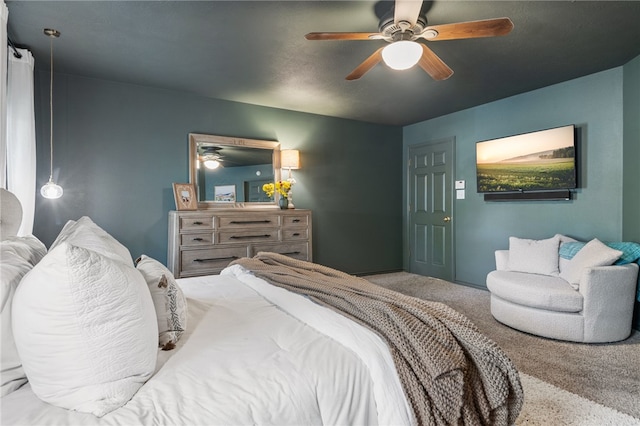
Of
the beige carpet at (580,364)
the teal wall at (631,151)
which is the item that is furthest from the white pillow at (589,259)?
the beige carpet at (580,364)

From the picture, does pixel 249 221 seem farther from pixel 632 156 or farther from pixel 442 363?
pixel 632 156

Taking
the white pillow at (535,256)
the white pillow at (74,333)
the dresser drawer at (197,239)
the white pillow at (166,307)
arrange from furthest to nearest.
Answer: the dresser drawer at (197,239), the white pillow at (535,256), the white pillow at (166,307), the white pillow at (74,333)

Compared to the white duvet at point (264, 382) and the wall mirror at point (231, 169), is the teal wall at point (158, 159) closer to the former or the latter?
the wall mirror at point (231, 169)

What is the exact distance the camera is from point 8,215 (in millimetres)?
1509

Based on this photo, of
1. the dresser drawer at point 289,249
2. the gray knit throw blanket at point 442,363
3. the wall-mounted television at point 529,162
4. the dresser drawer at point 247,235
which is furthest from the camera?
the dresser drawer at point 289,249

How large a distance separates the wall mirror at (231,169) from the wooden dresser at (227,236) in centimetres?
38

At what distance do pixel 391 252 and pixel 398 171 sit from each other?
139 cm

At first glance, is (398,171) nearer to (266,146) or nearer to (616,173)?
(266,146)

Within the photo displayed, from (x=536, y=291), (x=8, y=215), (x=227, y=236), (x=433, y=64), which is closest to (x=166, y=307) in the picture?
(x=8, y=215)

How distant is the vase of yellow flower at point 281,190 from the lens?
4.59m

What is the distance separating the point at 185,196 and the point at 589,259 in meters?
4.04

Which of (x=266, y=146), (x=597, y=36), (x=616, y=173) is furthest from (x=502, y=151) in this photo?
(x=266, y=146)

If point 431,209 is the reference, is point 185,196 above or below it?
above

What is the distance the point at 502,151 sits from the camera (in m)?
4.36
